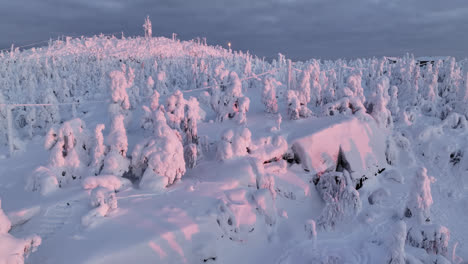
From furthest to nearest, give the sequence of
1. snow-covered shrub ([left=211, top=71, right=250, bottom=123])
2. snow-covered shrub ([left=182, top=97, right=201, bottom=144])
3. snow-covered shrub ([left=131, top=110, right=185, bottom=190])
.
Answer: snow-covered shrub ([left=211, top=71, right=250, bottom=123])
snow-covered shrub ([left=182, top=97, right=201, bottom=144])
snow-covered shrub ([left=131, top=110, right=185, bottom=190])

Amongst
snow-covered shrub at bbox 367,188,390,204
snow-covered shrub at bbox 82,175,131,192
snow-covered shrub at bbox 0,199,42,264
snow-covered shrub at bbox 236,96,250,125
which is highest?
snow-covered shrub at bbox 236,96,250,125

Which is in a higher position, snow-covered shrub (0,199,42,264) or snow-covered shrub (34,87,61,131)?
snow-covered shrub (34,87,61,131)

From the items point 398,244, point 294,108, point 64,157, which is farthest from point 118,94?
point 398,244

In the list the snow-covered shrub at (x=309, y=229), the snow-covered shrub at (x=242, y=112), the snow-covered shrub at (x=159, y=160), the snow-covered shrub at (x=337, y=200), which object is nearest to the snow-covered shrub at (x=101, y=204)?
the snow-covered shrub at (x=159, y=160)

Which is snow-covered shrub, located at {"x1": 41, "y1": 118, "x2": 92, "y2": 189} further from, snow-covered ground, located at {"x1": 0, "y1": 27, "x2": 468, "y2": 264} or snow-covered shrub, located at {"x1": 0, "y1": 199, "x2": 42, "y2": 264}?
snow-covered shrub, located at {"x1": 0, "y1": 199, "x2": 42, "y2": 264}

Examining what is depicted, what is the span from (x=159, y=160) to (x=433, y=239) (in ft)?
27.5

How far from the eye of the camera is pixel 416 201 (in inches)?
397

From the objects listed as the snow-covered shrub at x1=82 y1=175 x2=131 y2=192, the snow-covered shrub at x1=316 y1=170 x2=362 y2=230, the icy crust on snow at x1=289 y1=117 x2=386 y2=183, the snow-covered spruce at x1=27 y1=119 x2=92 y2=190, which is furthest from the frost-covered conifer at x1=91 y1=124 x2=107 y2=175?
the snow-covered shrub at x1=316 y1=170 x2=362 y2=230

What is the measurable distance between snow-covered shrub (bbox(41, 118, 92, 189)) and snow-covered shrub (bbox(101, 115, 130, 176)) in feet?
3.64

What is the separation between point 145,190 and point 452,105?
81.5 ft

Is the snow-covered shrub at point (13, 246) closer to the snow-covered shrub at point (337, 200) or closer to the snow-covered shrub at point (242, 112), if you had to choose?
the snow-covered shrub at point (337, 200)

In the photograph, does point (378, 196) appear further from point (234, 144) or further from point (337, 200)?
point (234, 144)

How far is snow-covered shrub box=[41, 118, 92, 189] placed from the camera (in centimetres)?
1001

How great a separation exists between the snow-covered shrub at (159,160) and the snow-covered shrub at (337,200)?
524 cm
